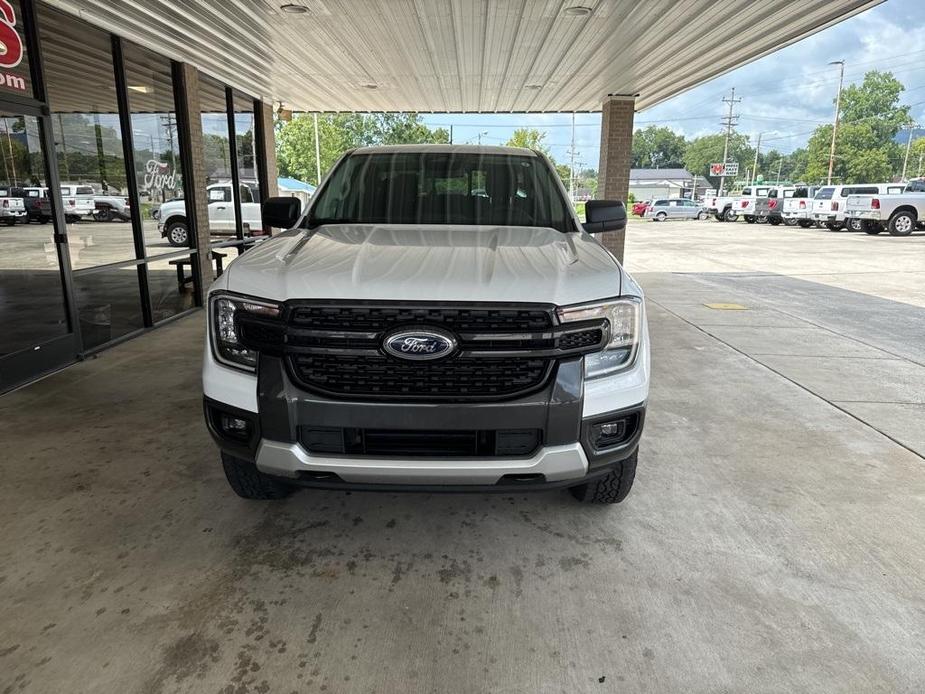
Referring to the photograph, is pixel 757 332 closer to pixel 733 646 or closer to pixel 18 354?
pixel 733 646

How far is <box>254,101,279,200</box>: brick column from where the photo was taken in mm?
11688

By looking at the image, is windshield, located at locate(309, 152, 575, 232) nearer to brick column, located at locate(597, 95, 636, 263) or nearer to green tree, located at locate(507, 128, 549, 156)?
brick column, located at locate(597, 95, 636, 263)

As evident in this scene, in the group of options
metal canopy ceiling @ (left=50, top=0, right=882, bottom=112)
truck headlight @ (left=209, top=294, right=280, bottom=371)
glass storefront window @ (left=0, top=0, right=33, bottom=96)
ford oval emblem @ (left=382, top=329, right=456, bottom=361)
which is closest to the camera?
ford oval emblem @ (left=382, top=329, right=456, bottom=361)

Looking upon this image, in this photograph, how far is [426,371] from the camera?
2326mm

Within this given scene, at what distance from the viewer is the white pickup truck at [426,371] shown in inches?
91.1

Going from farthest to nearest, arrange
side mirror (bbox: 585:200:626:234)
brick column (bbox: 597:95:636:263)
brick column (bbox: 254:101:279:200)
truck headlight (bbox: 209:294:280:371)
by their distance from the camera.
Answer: brick column (bbox: 254:101:279:200)
brick column (bbox: 597:95:636:263)
side mirror (bbox: 585:200:626:234)
truck headlight (bbox: 209:294:280:371)

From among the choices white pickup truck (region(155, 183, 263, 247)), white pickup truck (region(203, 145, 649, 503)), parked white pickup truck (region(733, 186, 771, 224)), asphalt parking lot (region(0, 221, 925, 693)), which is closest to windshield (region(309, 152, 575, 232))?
white pickup truck (region(203, 145, 649, 503))

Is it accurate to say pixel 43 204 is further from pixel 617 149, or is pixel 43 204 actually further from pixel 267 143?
pixel 617 149

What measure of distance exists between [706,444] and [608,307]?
1.98m

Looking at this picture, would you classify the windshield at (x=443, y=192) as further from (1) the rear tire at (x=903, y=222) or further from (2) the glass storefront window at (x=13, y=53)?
(1) the rear tire at (x=903, y=222)

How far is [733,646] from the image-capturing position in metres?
2.19

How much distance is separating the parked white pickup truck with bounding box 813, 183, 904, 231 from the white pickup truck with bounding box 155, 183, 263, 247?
73.1 feet

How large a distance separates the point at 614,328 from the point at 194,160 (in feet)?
25.5

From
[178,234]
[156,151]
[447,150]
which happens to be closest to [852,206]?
[178,234]
